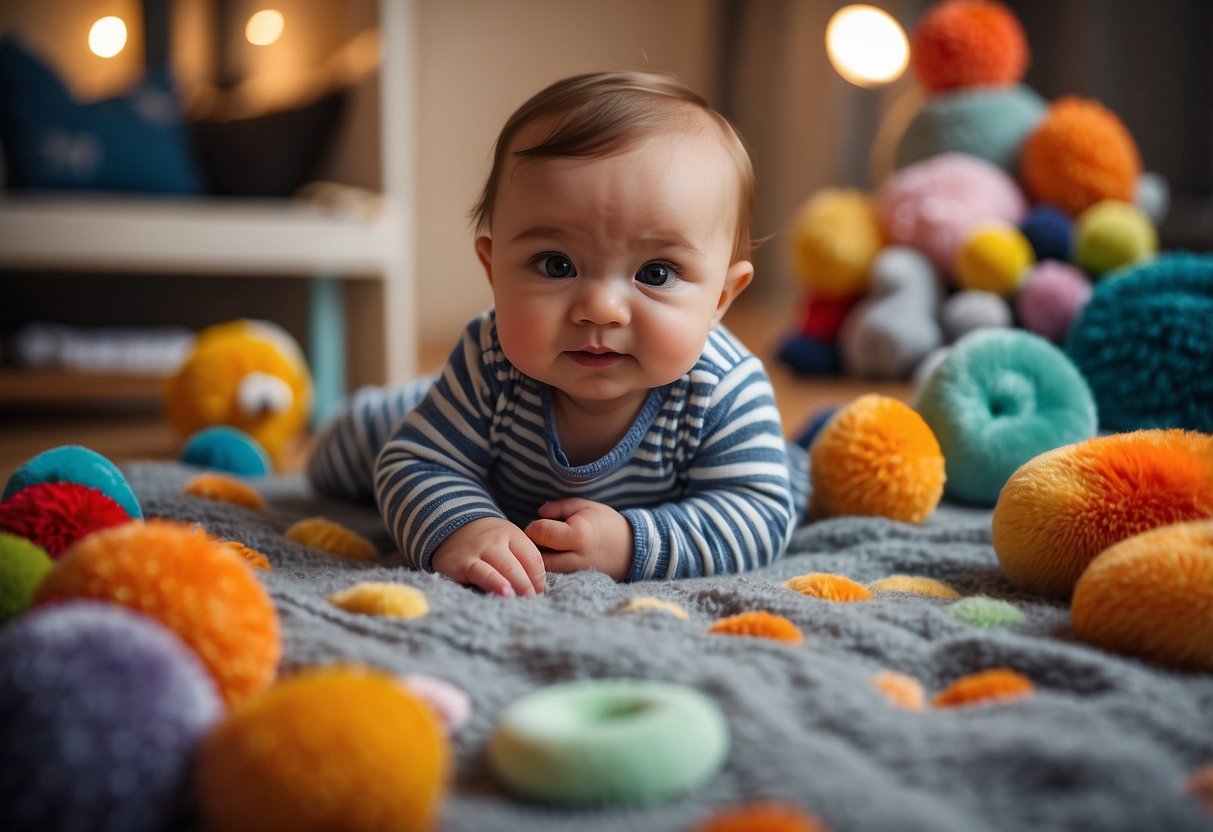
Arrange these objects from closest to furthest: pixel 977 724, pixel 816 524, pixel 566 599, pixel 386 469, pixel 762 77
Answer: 1. pixel 977 724
2. pixel 566 599
3. pixel 386 469
4. pixel 816 524
5. pixel 762 77

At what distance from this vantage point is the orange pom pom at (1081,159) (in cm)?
206

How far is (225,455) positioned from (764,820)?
1033 mm

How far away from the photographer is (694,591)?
755 mm

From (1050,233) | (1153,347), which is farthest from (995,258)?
(1153,347)

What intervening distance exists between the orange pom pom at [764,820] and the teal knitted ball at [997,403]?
27.2 inches

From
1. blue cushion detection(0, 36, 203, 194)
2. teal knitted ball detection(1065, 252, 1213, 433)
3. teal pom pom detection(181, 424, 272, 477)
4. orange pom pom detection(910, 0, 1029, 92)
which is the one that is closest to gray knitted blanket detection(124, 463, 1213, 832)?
teal knitted ball detection(1065, 252, 1213, 433)

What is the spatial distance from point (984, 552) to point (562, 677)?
0.47 m

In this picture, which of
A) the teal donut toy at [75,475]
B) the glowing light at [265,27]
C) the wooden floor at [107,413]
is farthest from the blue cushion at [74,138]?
the teal donut toy at [75,475]

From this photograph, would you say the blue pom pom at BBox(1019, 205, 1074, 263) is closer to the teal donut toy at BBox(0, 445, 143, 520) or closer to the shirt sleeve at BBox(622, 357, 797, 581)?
the shirt sleeve at BBox(622, 357, 797, 581)

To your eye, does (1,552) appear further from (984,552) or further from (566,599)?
(984,552)

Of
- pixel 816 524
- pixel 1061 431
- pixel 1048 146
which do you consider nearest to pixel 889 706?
pixel 816 524

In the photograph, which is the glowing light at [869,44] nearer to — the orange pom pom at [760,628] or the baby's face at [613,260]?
the baby's face at [613,260]

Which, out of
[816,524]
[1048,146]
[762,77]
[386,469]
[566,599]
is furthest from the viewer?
[762,77]

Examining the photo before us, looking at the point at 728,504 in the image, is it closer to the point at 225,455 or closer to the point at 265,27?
the point at 225,455
